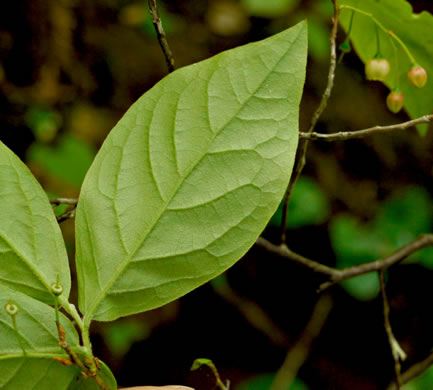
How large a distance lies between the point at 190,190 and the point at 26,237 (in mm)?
127

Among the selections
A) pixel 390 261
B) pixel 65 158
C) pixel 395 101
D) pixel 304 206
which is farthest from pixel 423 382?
pixel 65 158

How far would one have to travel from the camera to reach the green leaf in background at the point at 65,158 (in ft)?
5.21

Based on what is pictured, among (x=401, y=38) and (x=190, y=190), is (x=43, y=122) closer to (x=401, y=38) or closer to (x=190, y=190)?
Answer: (x=401, y=38)

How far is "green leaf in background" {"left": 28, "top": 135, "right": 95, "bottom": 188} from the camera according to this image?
1.59 meters

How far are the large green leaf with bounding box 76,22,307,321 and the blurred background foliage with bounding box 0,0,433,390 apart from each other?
1177 millimetres

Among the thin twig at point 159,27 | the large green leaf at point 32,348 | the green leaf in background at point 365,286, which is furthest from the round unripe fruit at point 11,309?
the green leaf in background at point 365,286

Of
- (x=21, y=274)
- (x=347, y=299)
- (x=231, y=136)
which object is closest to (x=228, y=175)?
(x=231, y=136)

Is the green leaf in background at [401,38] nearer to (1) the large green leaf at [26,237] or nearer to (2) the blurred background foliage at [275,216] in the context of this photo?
(1) the large green leaf at [26,237]

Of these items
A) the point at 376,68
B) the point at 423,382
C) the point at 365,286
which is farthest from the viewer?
the point at 365,286

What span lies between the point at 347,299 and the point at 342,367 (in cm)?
21

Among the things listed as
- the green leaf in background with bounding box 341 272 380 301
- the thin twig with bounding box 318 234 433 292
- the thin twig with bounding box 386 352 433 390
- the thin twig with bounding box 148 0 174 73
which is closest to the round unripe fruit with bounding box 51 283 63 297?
the thin twig with bounding box 148 0 174 73

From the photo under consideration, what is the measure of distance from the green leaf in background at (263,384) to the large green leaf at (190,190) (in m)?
1.31

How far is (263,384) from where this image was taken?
1654 mm

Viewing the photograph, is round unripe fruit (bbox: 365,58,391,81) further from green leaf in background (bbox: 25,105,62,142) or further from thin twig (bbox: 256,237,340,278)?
green leaf in background (bbox: 25,105,62,142)
